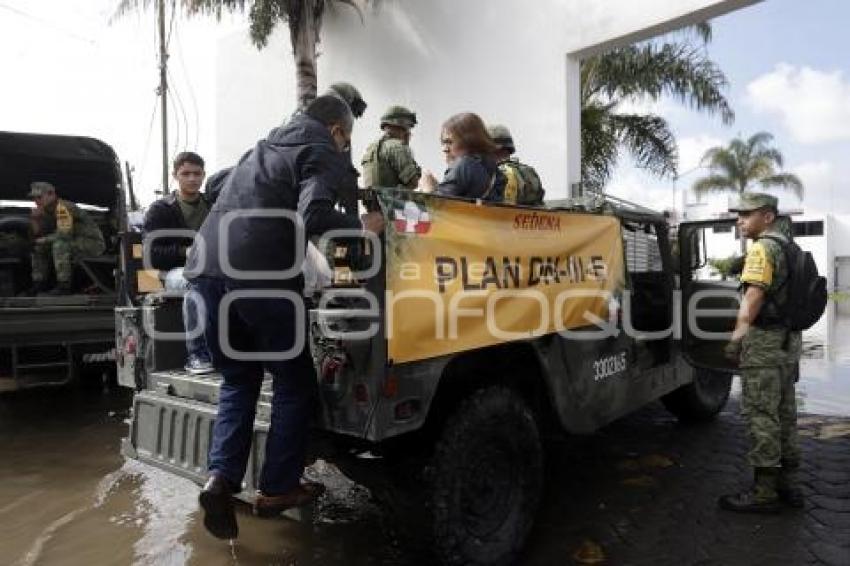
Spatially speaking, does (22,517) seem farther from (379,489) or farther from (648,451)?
(648,451)

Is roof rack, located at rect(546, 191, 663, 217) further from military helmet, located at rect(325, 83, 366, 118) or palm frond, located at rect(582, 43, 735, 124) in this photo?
palm frond, located at rect(582, 43, 735, 124)

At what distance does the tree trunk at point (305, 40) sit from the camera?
1120 centimetres

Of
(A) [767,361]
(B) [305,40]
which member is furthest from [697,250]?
(B) [305,40]

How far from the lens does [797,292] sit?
3896mm

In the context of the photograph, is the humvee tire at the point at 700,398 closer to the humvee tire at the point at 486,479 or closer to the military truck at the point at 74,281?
the humvee tire at the point at 486,479

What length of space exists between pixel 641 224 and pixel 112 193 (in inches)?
241

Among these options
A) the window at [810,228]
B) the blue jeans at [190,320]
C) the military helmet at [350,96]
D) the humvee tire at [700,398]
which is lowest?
the humvee tire at [700,398]

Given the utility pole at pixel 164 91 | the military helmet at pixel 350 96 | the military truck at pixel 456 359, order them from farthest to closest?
the utility pole at pixel 164 91
the military helmet at pixel 350 96
the military truck at pixel 456 359

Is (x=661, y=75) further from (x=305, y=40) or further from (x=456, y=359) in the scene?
(x=456, y=359)

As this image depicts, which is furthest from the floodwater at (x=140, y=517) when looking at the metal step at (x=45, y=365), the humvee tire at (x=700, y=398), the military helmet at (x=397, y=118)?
the military helmet at (x=397, y=118)

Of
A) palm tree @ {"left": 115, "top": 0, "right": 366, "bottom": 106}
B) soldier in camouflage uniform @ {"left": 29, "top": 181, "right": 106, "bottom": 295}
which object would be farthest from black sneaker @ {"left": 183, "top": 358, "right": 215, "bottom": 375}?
palm tree @ {"left": 115, "top": 0, "right": 366, "bottom": 106}

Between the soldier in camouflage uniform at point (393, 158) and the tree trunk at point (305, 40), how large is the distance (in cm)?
689

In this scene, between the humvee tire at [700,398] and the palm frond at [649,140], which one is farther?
the palm frond at [649,140]

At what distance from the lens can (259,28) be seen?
11.7m
